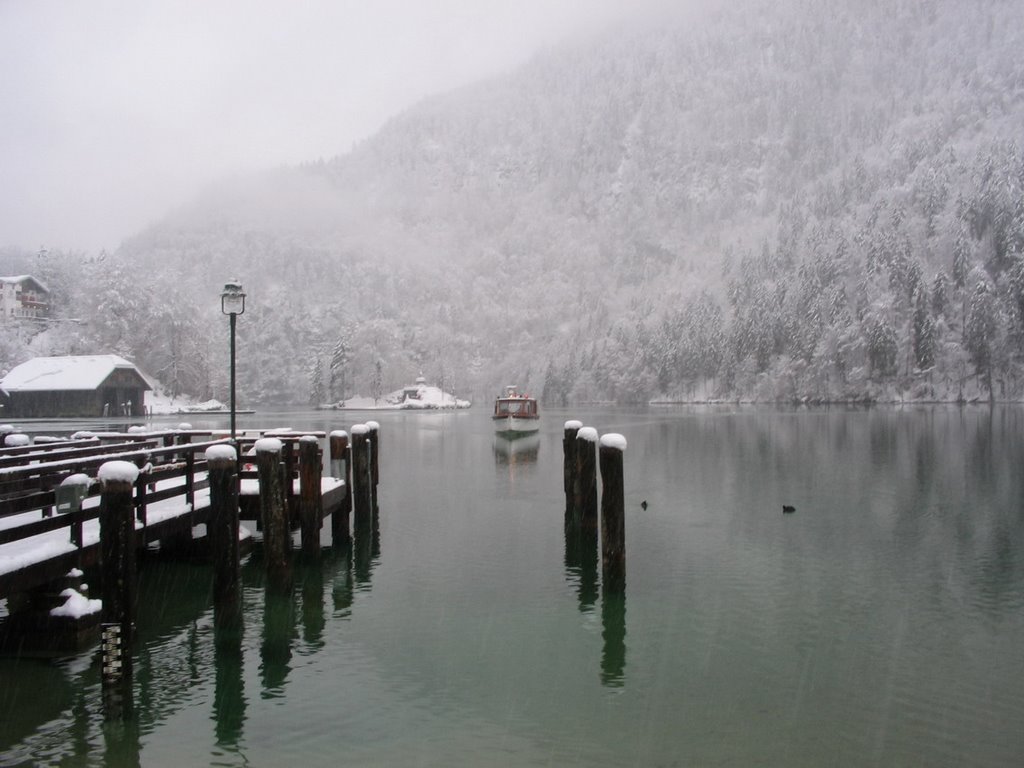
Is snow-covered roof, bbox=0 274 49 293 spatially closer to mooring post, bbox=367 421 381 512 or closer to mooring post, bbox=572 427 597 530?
mooring post, bbox=367 421 381 512

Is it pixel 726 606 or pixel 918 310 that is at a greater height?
pixel 918 310

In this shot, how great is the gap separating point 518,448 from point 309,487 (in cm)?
3620

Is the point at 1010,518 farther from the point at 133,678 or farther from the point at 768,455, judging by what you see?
the point at 133,678

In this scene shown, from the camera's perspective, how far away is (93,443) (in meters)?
16.6

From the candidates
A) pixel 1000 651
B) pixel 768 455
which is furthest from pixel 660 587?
pixel 768 455

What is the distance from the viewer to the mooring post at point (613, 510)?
13.8m

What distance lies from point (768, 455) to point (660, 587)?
29.0 metres

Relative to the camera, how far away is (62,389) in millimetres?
82625

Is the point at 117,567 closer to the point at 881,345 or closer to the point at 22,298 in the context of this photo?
the point at 881,345

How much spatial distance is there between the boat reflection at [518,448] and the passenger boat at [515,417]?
0.55m

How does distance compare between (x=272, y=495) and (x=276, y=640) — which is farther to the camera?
(x=272, y=495)

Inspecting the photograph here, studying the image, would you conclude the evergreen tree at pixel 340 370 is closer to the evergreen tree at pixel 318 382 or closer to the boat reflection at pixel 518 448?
the evergreen tree at pixel 318 382

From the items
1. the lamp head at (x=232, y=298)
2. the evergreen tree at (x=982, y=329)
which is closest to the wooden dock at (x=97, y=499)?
the lamp head at (x=232, y=298)

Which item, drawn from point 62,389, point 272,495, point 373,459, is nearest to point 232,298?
point 373,459
